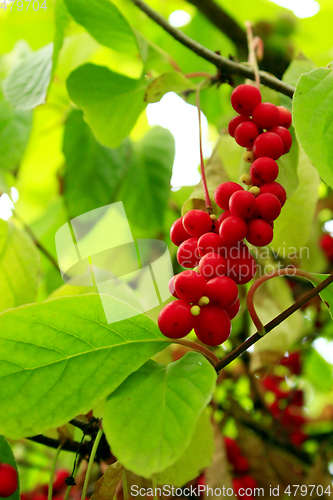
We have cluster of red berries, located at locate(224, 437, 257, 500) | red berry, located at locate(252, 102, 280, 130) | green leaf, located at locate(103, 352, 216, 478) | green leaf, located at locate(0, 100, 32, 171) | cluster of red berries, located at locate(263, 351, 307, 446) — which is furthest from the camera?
cluster of red berries, located at locate(263, 351, 307, 446)

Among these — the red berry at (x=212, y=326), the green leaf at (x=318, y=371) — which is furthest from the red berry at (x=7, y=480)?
the green leaf at (x=318, y=371)

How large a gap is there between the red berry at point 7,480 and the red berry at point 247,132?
355mm

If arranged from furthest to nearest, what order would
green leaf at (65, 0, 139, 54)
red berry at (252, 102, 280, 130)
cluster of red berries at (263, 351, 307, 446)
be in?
1. cluster of red berries at (263, 351, 307, 446)
2. green leaf at (65, 0, 139, 54)
3. red berry at (252, 102, 280, 130)

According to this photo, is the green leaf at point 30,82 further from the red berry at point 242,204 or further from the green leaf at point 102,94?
the red berry at point 242,204

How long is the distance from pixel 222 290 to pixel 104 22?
367 mm

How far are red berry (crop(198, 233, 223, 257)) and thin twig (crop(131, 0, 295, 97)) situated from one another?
232mm

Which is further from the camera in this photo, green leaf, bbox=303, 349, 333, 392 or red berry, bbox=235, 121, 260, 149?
green leaf, bbox=303, 349, 333, 392

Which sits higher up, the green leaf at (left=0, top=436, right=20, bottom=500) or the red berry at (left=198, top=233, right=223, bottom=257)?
the red berry at (left=198, top=233, right=223, bottom=257)

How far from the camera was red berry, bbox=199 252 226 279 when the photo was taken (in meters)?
0.29

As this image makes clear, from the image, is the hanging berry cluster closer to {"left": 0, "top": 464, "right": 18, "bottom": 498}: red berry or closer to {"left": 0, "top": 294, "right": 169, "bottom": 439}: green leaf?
{"left": 0, "top": 294, "right": 169, "bottom": 439}: green leaf

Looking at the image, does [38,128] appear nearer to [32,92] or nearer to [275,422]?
[32,92]

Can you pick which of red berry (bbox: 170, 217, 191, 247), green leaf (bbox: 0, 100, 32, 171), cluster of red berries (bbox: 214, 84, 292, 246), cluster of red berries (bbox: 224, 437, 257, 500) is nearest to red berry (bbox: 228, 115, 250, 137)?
cluster of red berries (bbox: 214, 84, 292, 246)

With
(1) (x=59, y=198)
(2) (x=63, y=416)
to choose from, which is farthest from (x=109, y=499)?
(1) (x=59, y=198)

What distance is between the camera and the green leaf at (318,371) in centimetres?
118
